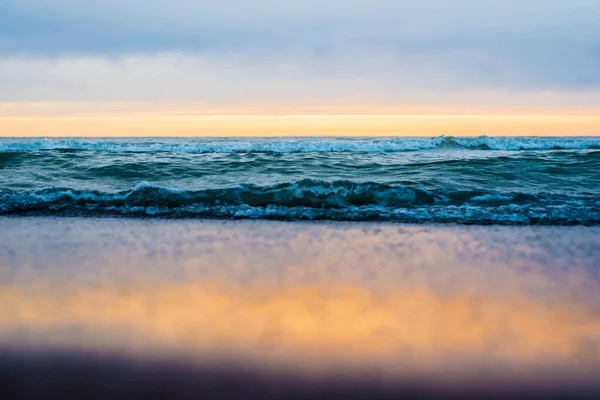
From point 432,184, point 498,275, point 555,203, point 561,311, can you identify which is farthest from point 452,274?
point 432,184

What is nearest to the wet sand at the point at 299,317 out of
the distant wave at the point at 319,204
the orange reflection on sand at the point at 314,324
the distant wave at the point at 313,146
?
the orange reflection on sand at the point at 314,324

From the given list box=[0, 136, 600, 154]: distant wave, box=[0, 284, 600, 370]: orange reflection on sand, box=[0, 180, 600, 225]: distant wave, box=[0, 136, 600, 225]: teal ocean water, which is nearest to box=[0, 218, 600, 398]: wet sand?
box=[0, 284, 600, 370]: orange reflection on sand

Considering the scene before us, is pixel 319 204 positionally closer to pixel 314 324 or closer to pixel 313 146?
pixel 314 324

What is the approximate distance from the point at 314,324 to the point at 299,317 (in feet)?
0.42

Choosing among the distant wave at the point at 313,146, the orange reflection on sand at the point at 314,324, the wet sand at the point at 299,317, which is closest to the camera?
the wet sand at the point at 299,317

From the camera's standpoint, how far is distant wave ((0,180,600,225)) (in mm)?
5918

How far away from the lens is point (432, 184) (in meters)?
8.30

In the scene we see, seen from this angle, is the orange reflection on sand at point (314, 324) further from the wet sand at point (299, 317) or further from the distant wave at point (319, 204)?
the distant wave at point (319, 204)

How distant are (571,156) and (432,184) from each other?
250 inches

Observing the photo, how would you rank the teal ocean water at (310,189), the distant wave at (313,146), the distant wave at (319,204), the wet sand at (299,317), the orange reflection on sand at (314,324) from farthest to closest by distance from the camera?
1. the distant wave at (313,146)
2. the teal ocean water at (310,189)
3. the distant wave at (319,204)
4. the orange reflection on sand at (314,324)
5. the wet sand at (299,317)

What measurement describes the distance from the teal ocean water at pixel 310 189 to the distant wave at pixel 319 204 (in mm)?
13

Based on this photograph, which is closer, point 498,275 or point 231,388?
point 231,388

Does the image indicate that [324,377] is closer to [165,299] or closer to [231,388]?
[231,388]

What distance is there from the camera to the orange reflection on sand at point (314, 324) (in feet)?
7.85
